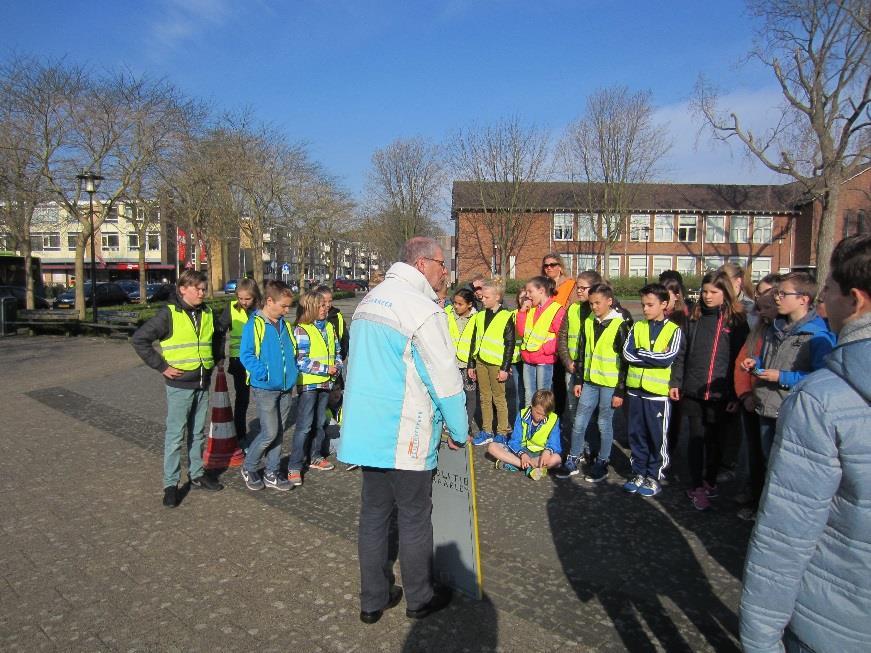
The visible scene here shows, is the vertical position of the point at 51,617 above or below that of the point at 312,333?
below

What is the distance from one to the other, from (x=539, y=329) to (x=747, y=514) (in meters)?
2.71

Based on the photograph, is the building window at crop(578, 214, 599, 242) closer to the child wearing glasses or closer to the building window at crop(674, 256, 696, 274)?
the building window at crop(674, 256, 696, 274)

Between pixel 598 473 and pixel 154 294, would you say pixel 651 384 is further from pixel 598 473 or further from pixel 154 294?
pixel 154 294

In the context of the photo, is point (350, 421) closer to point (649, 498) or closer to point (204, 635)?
point (204, 635)

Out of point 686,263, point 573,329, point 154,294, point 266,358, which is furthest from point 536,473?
point 686,263

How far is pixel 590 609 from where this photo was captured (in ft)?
11.3

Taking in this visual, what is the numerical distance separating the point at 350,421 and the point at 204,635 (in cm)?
137

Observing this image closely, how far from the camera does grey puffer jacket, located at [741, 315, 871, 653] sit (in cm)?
156

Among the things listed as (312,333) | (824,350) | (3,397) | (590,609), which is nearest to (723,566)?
(590,609)

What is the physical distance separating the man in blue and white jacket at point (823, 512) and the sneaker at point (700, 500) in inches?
134

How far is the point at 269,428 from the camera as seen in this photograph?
5328 millimetres

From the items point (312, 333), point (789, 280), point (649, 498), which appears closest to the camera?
point (789, 280)

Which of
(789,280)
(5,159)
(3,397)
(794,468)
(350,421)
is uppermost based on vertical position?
(5,159)

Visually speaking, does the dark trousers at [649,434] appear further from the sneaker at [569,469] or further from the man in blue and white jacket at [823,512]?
the man in blue and white jacket at [823,512]
